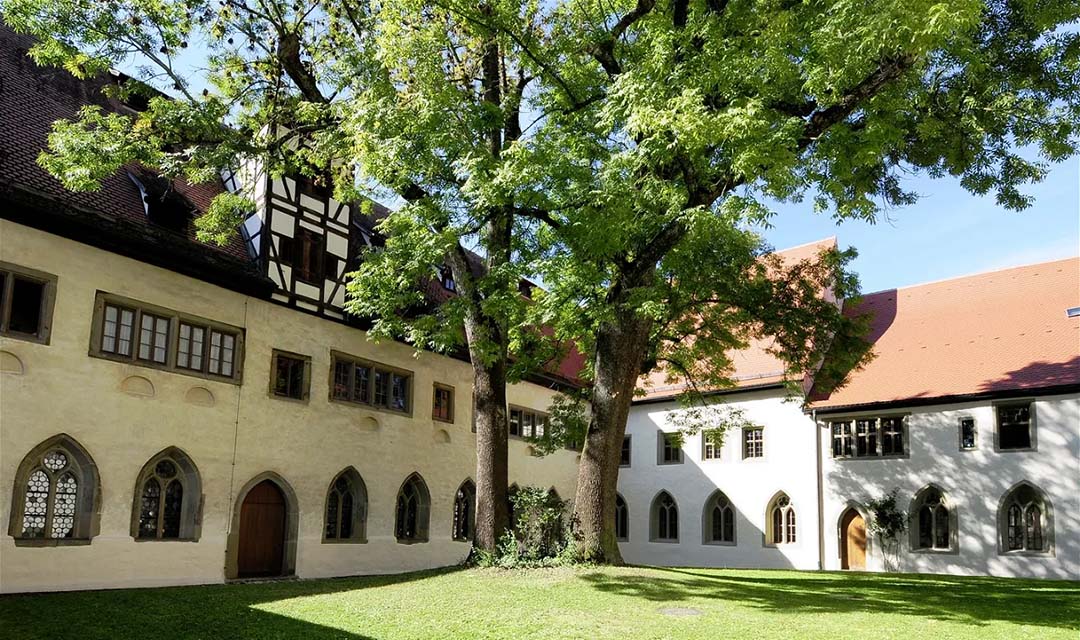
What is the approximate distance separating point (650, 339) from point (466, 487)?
7.99 m

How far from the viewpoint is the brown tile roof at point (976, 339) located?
78.4 ft

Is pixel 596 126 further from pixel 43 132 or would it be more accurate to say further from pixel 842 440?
pixel 842 440

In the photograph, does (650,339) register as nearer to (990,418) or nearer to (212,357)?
(212,357)

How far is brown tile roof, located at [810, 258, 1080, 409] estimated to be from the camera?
23.9 m

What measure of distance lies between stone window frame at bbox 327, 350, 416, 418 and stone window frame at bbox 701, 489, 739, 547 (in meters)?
12.5

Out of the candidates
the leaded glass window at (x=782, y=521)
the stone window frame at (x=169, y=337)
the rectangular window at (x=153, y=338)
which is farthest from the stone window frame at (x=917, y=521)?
the rectangular window at (x=153, y=338)

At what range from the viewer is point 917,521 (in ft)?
82.2

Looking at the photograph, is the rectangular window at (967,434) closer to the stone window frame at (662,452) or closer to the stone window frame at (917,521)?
the stone window frame at (917,521)

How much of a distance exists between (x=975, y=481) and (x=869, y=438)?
319 centimetres

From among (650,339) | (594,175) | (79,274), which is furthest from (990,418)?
(79,274)

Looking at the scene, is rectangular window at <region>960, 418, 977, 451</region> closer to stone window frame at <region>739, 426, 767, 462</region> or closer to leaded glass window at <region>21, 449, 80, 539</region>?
stone window frame at <region>739, 426, 767, 462</region>

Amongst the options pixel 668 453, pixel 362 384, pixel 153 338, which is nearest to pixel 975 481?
pixel 668 453

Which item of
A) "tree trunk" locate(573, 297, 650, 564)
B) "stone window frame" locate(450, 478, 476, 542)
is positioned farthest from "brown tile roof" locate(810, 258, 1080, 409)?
"stone window frame" locate(450, 478, 476, 542)

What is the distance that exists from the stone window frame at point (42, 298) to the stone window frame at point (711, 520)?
21.4 metres
